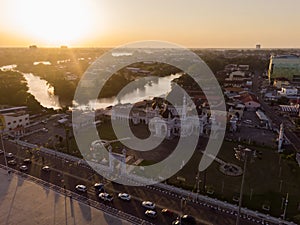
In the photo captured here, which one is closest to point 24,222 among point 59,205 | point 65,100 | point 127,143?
point 59,205

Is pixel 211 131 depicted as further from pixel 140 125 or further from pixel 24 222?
pixel 24 222

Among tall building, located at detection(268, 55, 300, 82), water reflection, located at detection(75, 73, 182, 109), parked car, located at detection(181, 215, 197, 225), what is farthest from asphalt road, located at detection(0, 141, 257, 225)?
tall building, located at detection(268, 55, 300, 82)

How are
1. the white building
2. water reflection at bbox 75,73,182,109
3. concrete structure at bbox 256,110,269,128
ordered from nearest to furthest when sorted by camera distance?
the white building → concrete structure at bbox 256,110,269,128 → water reflection at bbox 75,73,182,109

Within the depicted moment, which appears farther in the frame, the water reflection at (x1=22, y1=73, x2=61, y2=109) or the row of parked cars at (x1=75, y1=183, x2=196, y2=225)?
the water reflection at (x1=22, y1=73, x2=61, y2=109)

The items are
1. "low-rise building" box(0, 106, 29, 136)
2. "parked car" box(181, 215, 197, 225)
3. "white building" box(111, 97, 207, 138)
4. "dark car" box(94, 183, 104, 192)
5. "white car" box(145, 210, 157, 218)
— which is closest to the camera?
"parked car" box(181, 215, 197, 225)

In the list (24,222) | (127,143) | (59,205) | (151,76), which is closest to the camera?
(24,222)

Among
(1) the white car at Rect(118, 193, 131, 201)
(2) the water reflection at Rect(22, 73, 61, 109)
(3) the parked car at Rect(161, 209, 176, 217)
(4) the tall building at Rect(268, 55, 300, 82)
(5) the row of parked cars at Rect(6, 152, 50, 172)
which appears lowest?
(3) the parked car at Rect(161, 209, 176, 217)

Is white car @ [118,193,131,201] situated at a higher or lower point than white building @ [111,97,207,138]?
lower

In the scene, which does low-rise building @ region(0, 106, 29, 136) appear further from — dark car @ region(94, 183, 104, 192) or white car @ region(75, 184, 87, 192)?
dark car @ region(94, 183, 104, 192)

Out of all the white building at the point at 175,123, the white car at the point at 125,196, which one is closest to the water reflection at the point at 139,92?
the white building at the point at 175,123
